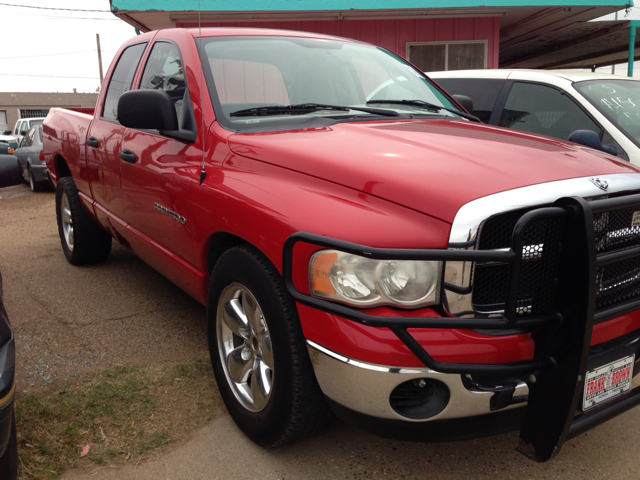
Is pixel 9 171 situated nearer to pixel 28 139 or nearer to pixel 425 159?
pixel 425 159

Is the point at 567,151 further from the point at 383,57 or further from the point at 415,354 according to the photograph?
the point at 383,57

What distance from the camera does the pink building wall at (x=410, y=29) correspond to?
10.5 meters

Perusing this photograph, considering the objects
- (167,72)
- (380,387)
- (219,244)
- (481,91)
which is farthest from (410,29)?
(380,387)

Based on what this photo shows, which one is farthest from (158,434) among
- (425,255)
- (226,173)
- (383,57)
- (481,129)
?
(383,57)

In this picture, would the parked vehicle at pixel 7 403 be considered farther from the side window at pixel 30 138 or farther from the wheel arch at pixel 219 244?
the side window at pixel 30 138

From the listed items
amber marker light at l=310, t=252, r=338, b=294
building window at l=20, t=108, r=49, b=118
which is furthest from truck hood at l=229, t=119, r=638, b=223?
building window at l=20, t=108, r=49, b=118

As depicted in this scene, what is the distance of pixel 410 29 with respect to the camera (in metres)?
10.6

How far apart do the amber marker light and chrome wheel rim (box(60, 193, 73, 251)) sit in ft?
12.7

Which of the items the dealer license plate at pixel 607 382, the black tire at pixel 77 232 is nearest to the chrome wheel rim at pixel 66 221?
the black tire at pixel 77 232

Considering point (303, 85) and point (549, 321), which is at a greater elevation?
point (303, 85)

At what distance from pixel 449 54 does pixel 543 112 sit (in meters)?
6.15

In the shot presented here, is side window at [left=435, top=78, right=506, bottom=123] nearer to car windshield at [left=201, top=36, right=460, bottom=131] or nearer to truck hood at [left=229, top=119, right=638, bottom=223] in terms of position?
car windshield at [left=201, top=36, right=460, bottom=131]

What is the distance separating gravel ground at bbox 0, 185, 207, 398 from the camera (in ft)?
10.9

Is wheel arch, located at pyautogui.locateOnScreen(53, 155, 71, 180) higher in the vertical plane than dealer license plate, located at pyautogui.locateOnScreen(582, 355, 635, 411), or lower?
higher
